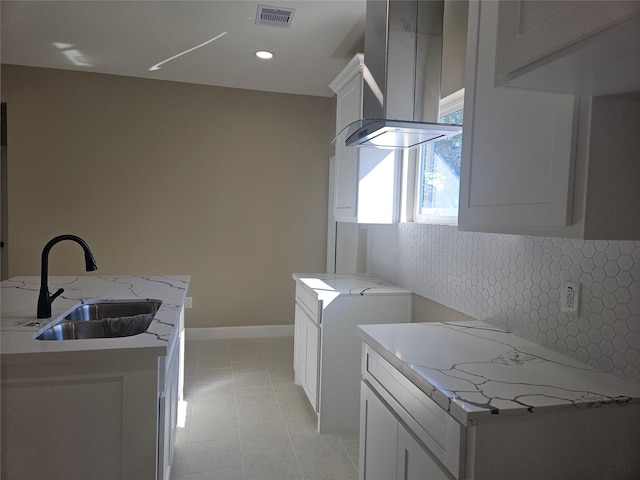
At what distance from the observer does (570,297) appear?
1.54 metres

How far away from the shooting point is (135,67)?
4.09m

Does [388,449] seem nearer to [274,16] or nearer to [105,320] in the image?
[105,320]

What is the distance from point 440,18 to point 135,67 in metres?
3.04

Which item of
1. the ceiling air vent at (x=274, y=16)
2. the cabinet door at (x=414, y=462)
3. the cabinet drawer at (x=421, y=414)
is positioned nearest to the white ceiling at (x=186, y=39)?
the ceiling air vent at (x=274, y=16)

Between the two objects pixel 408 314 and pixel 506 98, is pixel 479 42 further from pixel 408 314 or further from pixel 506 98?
pixel 408 314

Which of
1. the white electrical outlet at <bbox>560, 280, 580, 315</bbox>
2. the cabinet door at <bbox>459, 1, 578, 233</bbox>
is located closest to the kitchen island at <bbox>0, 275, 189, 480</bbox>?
the cabinet door at <bbox>459, 1, 578, 233</bbox>

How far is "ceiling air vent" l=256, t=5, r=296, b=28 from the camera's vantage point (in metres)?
2.84

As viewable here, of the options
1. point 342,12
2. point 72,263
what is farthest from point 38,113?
point 342,12

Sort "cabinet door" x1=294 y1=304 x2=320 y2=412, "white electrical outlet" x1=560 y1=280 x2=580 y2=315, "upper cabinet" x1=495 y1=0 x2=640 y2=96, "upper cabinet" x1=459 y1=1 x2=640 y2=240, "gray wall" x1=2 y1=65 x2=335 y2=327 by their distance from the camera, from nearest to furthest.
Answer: "upper cabinet" x1=495 y1=0 x2=640 y2=96 → "upper cabinet" x1=459 y1=1 x2=640 y2=240 → "white electrical outlet" x1=560 y1=280 x2=580 y2=315 → "cabinet door" x1=294 y1=304 x2=320 y2=412 → "gray wall" x1=2 y1=65 x2=335 y2=327

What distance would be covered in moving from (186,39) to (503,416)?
3.40 meters

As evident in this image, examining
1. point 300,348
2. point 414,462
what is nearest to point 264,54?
point 300,348

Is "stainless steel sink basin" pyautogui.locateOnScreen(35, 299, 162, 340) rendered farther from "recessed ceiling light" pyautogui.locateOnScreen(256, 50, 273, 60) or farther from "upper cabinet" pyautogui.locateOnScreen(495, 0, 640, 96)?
"recessed ceiling light" pyautogui.locateOnScreen(256, 50, 273, 60)

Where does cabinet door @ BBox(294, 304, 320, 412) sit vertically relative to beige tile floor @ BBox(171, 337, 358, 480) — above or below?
above

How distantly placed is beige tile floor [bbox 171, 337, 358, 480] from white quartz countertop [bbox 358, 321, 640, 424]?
1.12 metres
